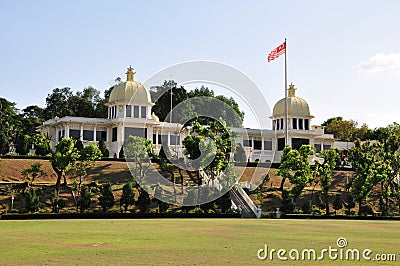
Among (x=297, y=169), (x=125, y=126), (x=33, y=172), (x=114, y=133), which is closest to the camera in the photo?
(x=33, y=172)

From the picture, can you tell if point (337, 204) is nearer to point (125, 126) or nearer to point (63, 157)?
point (63, 157)

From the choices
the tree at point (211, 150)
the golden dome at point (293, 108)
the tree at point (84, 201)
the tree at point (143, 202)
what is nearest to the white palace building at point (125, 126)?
the golden dome at point (293, 108)

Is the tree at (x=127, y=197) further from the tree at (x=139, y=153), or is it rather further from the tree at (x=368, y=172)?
the tree at (x=368, y=172)

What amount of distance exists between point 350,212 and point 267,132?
3334 centimetres

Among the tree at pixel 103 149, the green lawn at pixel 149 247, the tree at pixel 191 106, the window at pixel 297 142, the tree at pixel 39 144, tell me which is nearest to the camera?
the green lawn at pixel 149 247

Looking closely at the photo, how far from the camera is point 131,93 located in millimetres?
78875

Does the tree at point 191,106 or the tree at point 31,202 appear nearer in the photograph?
the tree at point 31,202

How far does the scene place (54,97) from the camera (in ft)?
346

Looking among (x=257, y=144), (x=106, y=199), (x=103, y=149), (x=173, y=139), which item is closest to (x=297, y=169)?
(x=106, y=199)

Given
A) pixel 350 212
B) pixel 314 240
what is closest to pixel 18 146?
pixel 350 212

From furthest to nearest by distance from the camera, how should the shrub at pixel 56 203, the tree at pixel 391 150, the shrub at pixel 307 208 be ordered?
1. the tree at pixel 391 150
2. the shrub at pixel 307 208
3. the shrub at pixel 56 203

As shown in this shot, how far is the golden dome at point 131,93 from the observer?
78.8 meters

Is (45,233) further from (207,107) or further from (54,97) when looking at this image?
(54,97)

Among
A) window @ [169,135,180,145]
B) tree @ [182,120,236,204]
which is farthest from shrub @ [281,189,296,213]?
window @ [169,135,180,145]
